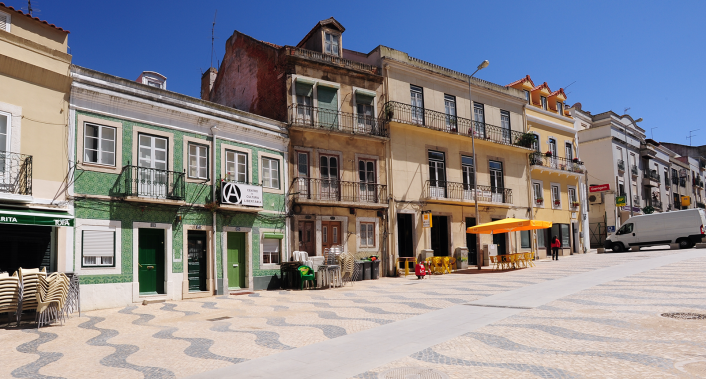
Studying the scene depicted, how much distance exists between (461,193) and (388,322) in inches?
696

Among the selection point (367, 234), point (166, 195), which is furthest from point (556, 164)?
point (166, 195)

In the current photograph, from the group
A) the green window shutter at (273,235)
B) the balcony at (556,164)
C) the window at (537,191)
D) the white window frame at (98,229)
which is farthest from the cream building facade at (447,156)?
the white window frame at (98,229)

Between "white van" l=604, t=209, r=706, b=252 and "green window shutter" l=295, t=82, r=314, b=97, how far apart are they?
2305 centimetres

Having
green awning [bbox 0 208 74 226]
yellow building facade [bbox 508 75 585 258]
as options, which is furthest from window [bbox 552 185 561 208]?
green awning [bbox 0 208 74 226]

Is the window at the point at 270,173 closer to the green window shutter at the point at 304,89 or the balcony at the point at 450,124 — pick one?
the green window shutter at the point at 304,89

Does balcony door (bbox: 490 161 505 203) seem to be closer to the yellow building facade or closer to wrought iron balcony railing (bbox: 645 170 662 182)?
the yellow building facade

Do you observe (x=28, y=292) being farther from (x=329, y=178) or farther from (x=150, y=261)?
Result: (x=329, y=178)

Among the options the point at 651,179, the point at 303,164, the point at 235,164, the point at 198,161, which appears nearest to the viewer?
the point at 198,161

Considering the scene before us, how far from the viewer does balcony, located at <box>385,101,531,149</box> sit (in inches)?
945

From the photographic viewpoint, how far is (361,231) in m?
22.0

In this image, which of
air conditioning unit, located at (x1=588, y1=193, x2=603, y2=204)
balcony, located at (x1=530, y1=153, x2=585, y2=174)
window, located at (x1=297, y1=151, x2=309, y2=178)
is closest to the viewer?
window, located at (x1=297, y1=151, x2=309, y2=178)

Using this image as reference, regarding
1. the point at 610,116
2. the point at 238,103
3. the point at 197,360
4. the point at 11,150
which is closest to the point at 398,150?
the point at 238,103

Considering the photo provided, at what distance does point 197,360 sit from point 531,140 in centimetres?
2694

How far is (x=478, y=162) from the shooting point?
91.4 ft
